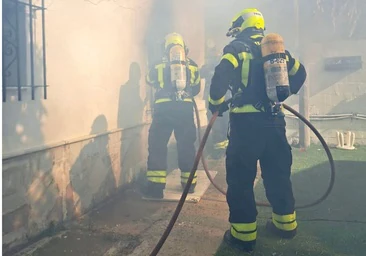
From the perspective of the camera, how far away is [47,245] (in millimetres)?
3402

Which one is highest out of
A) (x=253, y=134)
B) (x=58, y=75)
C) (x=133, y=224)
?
(x=58, y=75)

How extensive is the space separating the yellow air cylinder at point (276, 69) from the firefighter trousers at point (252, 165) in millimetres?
307

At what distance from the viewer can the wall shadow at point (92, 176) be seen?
4.04 metres

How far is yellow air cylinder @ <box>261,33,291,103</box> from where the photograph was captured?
3105mm

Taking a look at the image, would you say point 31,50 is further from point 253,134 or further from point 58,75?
point 253,134

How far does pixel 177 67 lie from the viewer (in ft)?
15.7

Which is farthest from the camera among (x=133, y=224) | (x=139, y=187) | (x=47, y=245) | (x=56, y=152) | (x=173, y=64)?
(x=139, y=187)

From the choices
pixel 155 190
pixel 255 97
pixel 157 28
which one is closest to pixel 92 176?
pixel 155 190

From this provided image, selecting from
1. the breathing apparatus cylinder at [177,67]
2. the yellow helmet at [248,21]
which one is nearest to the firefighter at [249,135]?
the yellow helmet at [248,21]

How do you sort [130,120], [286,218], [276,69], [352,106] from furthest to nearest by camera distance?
1. [352,106]
2. [130,120]
3. [286,218]
4. [276,69]

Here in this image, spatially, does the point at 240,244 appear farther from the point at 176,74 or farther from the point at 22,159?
the point at 176,74

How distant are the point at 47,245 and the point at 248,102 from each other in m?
2.41

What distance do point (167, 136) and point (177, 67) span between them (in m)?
1.00

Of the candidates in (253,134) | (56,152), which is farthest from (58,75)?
(253,134)
